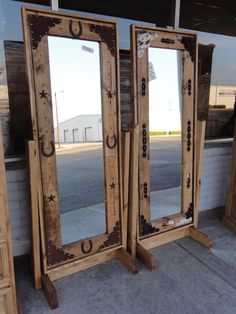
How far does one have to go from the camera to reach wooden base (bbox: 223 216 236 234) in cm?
268

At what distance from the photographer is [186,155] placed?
2361mm

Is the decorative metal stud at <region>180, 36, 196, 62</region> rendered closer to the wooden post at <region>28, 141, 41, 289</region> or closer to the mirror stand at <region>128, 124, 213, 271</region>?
the mirror stand at <region>128, 124, 213, 271</region>

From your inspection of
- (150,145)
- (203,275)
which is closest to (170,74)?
(150,145)

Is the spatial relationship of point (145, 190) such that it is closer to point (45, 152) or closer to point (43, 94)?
point (45, 152)

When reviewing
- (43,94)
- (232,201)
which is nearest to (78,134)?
(43,94)

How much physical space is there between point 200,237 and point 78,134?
1.44 meters

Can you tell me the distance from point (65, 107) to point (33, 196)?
63 cm

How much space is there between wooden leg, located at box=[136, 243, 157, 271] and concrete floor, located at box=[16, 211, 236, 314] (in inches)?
1.7

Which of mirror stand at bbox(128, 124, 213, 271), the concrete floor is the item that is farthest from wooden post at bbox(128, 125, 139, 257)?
the concrete floor

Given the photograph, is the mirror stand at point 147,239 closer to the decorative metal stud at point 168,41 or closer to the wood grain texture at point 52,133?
the wood grain texture at point 52,133

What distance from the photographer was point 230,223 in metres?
2.72

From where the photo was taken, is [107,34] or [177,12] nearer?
[107,34]

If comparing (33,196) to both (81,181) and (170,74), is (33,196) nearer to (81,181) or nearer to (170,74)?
(81,181)

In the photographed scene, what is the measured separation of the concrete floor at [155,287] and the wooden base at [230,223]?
1.18ft
